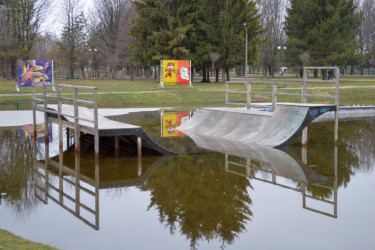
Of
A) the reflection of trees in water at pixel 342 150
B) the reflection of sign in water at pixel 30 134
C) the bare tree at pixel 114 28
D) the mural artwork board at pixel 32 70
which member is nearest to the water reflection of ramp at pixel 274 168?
the reflection of trees in water at pixel 342 150

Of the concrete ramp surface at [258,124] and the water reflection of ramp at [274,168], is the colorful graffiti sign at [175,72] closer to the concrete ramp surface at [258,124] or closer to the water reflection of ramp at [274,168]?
the concrete ramp surface at [258,124]

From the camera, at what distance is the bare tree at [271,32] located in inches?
2854

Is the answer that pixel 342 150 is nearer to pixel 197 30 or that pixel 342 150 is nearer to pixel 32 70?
pixel 32 70

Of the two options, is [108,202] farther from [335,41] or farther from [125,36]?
[125,36]

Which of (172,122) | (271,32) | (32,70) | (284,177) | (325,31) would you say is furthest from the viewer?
(271,32)

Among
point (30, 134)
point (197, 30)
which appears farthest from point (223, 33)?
point (30, 134)

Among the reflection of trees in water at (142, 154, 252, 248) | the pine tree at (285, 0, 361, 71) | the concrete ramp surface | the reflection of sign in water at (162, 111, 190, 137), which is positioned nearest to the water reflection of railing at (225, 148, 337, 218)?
the reflection of trees in water at (142, 154, 252, 248)

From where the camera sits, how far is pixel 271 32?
75.7 m

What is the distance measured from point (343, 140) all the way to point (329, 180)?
→ 567 centimetres

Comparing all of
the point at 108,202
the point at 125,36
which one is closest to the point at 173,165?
the point at 108,202

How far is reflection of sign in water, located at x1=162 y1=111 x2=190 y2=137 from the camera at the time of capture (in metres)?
16.4

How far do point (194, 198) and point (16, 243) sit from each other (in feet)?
10.1

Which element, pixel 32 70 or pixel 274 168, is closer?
pixel 274 168

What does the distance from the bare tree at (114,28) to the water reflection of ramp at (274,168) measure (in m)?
47.7
